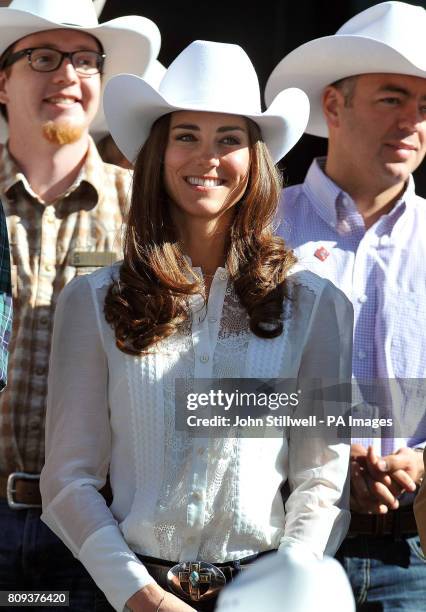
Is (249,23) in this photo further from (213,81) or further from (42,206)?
(213,81)

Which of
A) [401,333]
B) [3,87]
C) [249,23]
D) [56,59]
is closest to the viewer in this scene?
[401,333]

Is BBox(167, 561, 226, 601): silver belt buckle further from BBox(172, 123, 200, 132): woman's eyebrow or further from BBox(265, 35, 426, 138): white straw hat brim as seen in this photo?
BBox(265, 35, 426, 138): white straw hat brim

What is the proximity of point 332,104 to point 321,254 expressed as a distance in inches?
24.7

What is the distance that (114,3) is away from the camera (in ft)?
16.4

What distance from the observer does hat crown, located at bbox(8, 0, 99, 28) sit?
147 inches

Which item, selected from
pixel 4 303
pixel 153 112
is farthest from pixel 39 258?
pixel 4 303

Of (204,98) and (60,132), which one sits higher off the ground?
(204,98)

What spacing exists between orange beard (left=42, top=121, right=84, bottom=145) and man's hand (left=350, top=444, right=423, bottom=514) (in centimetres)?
133

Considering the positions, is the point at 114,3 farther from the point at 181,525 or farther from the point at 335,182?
the point at 181,525

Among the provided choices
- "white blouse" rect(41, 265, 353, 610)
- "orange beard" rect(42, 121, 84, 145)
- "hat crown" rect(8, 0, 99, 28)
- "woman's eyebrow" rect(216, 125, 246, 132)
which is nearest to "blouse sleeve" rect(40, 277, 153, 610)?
"white blouse" rect(41, 265, 353, 610)

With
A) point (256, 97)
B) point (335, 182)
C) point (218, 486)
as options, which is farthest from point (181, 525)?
point (335, 182)

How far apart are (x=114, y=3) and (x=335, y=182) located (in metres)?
1.70

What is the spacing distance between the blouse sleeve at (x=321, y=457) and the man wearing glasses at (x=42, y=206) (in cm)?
73

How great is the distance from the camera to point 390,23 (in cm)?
379
